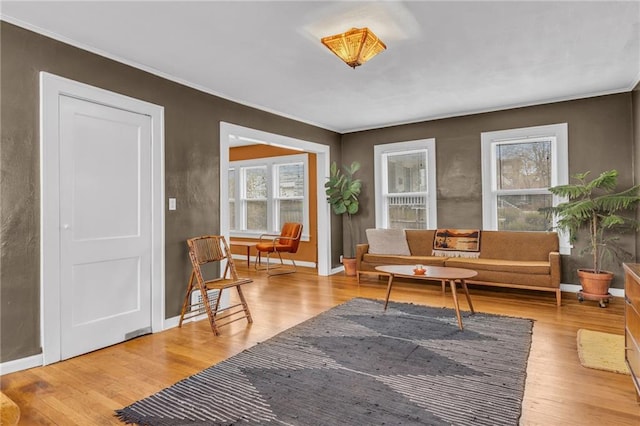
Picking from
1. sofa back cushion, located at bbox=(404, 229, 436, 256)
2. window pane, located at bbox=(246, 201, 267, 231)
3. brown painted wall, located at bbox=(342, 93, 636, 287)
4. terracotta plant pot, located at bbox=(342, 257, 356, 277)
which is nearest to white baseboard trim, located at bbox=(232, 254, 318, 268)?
window pane, located at bbox=(246, 201, 267, 231)

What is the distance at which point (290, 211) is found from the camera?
25.0ft

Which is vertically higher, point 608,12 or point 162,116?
point 608,12

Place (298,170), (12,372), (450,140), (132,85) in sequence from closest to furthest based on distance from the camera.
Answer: (12,372) < (132,85) < (450,140) < (298,170)

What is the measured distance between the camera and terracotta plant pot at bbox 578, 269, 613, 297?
13.4 feet

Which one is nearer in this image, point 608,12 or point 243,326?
point 608,12

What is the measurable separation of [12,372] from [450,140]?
18.5ft

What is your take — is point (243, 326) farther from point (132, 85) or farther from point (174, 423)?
point (132, 85)

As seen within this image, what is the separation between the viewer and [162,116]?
358 centimetres

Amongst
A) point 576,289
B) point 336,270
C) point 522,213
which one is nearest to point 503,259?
point 522,213

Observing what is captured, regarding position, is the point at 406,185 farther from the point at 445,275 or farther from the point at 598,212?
the point at 445,275

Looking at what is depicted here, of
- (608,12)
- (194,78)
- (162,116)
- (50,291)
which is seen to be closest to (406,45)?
(608,12)

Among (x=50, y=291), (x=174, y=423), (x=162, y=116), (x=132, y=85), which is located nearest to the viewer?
(x=174, y=423)

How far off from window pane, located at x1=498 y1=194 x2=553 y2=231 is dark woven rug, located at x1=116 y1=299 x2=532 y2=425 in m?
2.06

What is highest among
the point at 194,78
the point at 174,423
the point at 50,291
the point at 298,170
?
the point at 194,78
